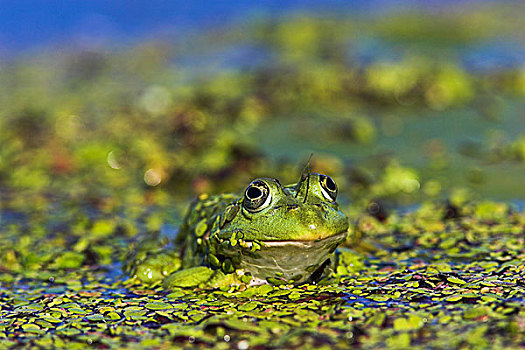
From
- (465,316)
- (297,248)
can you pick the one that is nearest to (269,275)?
(297,248)

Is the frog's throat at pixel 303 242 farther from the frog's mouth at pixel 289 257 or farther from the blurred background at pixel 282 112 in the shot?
the blurred background at pixel 282 112

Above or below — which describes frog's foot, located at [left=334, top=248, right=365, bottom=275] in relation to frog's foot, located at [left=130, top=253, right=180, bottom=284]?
above

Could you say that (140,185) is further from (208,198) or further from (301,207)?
(301,207)

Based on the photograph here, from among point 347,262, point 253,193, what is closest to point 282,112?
point 347,262

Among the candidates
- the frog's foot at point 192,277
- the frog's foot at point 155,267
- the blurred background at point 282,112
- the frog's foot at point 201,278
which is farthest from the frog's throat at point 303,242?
the blurred background at point 282,112

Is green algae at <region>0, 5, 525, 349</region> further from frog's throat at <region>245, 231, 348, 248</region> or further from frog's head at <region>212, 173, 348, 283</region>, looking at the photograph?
frog's throat at <region>245, 231, 348, 248</region>

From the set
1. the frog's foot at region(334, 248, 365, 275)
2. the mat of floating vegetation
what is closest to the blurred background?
the mat of floating vegetation
